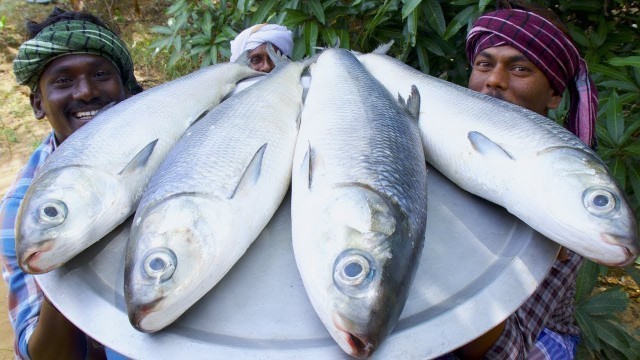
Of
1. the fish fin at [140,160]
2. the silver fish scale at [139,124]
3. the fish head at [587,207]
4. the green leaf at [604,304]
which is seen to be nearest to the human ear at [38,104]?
the silver fish scale at [139,124]

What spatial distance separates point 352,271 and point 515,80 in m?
1.48

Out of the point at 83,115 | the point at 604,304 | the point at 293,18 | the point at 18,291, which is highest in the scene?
the point at 83,115

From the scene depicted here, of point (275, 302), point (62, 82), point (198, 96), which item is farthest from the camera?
point (62, 82)

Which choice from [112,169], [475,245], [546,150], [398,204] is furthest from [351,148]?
[112,169]

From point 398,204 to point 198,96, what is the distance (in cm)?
113

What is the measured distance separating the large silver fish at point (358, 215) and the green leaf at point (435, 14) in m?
1.70

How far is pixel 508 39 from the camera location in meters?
2.19

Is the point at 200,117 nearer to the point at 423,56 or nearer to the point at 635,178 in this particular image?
the point at 423,56

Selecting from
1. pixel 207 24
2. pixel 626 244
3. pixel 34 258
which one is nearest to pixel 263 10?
pixel 207 24

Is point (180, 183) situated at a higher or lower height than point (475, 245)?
higher

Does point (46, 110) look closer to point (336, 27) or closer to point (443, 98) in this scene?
point (443, 98)

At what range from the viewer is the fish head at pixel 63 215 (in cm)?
134

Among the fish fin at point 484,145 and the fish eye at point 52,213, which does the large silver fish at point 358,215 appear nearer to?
the fish fin at point 484,145

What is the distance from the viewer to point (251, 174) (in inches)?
59.8
